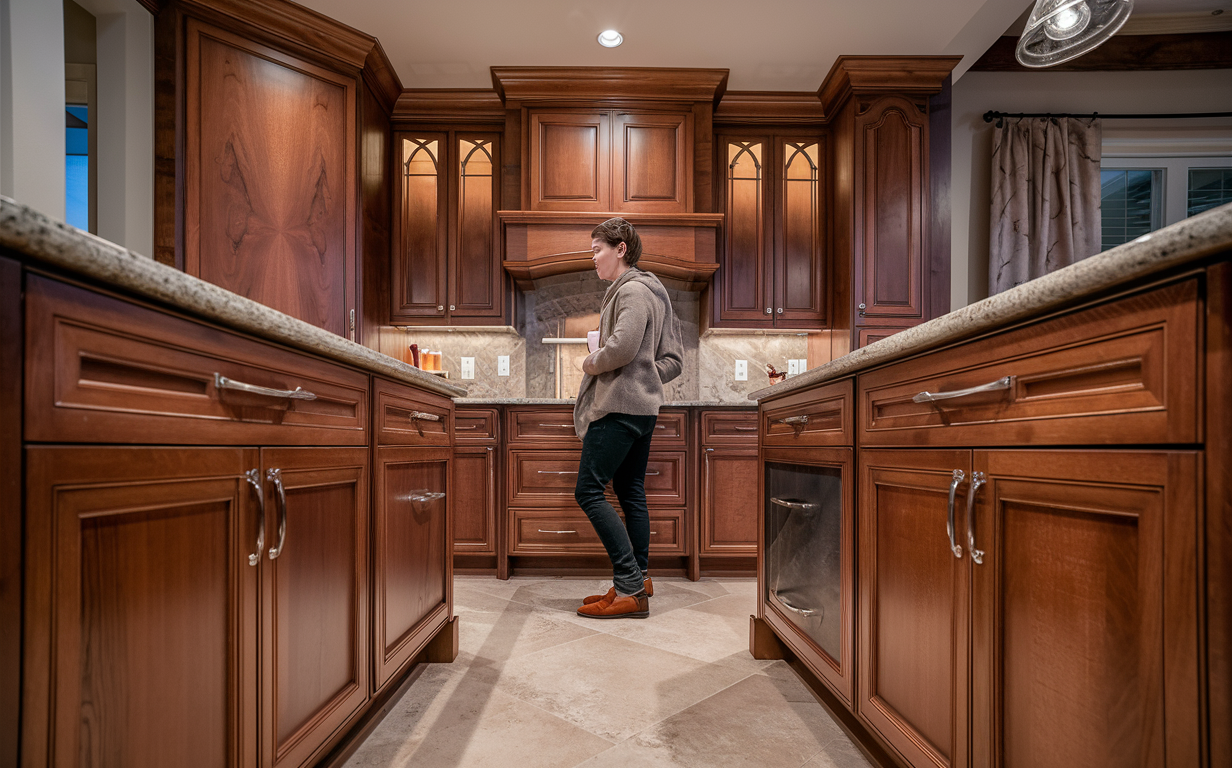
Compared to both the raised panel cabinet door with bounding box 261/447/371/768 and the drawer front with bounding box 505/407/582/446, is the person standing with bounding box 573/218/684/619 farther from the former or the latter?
the raised panel cabinet door with bounding box 261/447/371/768

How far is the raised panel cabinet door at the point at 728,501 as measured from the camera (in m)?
2.99

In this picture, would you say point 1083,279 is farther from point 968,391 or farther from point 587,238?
point 587,238

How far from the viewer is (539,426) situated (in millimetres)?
2986

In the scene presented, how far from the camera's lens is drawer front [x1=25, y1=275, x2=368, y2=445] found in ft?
1.80

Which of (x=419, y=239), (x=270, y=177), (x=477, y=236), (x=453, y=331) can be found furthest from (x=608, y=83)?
(x=270, y=177)

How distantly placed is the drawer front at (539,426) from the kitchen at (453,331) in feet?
0.05

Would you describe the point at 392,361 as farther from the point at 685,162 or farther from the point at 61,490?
the point at 685,162

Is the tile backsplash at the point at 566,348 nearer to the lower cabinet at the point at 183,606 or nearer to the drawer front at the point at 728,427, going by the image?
the drawer front at the point at 728,427

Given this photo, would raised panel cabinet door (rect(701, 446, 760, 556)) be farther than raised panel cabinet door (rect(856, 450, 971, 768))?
Yes

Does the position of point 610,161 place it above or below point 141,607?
above

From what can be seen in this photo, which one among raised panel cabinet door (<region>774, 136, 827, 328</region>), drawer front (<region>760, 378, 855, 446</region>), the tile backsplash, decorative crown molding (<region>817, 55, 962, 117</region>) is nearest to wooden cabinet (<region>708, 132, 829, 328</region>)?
raised panel cabinet door (<region>774, 136, 827, 328</region>)

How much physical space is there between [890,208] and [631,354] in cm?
189

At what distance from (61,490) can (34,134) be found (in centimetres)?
218

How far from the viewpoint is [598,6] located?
2.77 meters
